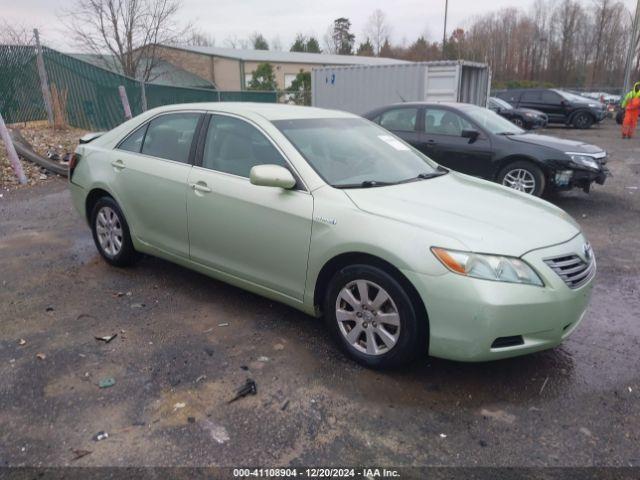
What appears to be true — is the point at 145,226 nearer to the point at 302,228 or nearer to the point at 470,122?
the point at 302,228

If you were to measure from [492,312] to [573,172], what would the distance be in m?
5.51

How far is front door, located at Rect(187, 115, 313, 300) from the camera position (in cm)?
345

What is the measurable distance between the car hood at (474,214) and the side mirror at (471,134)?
13.6 ft

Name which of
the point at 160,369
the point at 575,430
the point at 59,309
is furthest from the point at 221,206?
the point at 575,430

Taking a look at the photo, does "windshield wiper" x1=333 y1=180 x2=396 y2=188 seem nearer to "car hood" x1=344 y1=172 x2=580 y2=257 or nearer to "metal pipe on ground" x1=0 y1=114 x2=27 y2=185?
"car hood" x1=344 y1=172 x2=580 y2=257

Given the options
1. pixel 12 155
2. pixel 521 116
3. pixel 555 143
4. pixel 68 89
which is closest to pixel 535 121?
pixel 521 116

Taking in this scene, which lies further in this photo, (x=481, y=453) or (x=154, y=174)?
(x=154, y=174)

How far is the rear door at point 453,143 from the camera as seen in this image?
780cm

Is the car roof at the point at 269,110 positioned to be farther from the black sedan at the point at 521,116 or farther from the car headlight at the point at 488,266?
the black sedan at the point at 521,116

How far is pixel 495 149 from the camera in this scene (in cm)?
766

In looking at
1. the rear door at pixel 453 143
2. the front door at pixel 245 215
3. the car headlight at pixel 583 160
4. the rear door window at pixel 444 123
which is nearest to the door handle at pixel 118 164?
the front door at pixel 245 215

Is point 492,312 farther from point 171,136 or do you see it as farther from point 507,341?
point 171,136

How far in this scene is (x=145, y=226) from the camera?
450 cm

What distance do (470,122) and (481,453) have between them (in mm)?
6298
